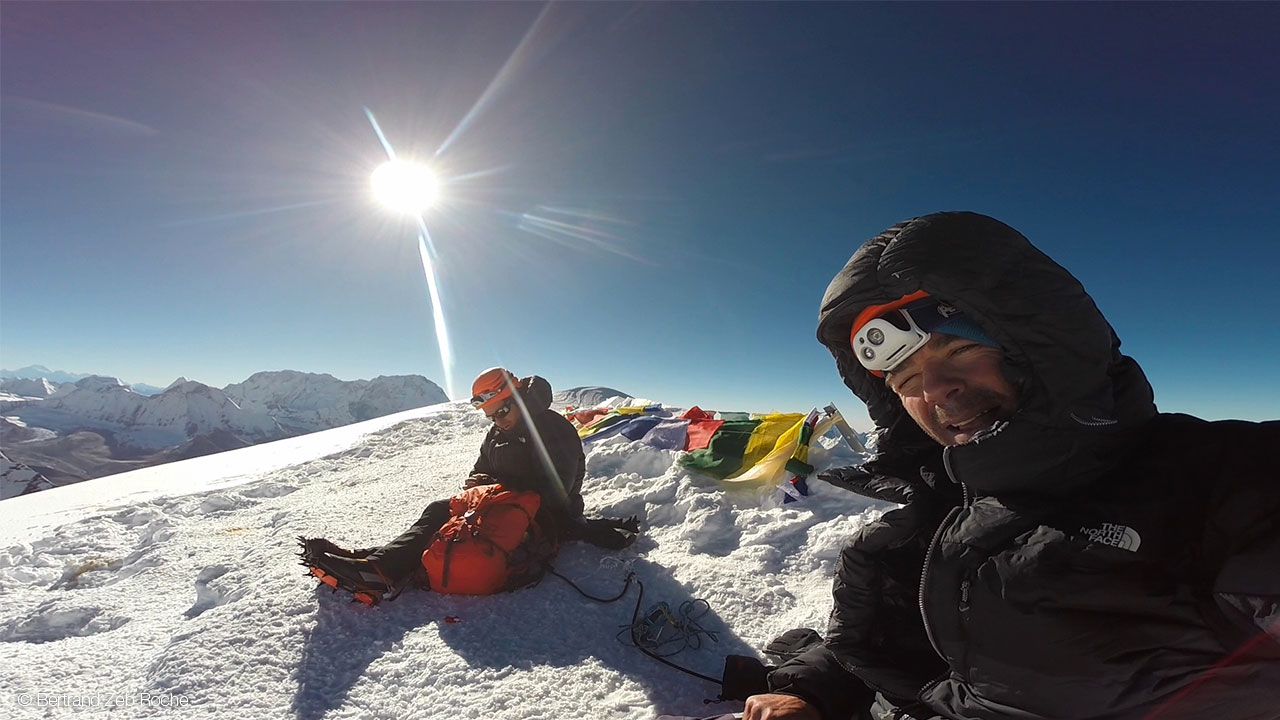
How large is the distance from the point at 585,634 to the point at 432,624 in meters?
0.94

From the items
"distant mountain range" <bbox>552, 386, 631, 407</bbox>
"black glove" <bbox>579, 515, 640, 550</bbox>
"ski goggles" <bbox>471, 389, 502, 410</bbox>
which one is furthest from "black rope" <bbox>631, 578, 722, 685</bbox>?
"distant mountain range" <bbox>552, 386, 631, 407</bbox>

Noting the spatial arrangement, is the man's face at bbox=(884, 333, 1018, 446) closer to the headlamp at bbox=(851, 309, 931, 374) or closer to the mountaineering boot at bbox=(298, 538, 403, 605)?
the headlamp at bbox=(851, 309, 931, 374)

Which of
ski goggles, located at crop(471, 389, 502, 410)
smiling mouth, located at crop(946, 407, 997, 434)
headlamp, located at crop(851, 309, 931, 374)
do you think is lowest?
smiling mouth, located at crop(946, 407, 997, 434)

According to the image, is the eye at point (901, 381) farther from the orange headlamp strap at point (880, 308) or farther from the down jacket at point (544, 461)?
the down jacket at point (544, 461)

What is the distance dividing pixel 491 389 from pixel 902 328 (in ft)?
11.6

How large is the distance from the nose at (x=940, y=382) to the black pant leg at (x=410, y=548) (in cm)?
334

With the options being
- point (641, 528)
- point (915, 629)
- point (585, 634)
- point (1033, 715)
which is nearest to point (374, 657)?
point (585, 634)

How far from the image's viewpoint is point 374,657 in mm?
2730

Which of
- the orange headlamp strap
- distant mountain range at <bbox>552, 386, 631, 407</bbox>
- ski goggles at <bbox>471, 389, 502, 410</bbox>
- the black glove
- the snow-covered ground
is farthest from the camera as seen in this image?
distant mountain range at <bbox>552, 386, 631, 407</bbox>

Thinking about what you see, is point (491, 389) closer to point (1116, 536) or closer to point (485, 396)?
point (485, 396)

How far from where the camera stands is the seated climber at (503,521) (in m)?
3.19

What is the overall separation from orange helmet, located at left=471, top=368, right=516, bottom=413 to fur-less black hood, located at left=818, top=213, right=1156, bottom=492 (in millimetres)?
3450

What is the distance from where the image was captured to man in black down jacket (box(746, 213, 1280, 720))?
3.37ft

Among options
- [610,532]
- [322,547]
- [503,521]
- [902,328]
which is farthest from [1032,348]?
[322,547]
